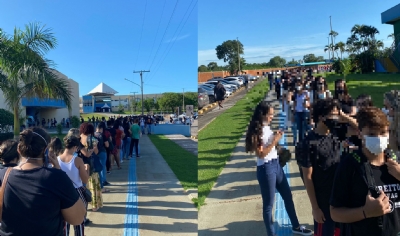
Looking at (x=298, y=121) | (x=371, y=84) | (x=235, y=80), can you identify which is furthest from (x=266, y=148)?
(x=298, y=121)

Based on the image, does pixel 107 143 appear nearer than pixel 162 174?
Yes

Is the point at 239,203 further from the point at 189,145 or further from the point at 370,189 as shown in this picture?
the point at 370,189

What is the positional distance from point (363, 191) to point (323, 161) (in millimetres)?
862

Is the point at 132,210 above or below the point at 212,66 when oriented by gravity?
below

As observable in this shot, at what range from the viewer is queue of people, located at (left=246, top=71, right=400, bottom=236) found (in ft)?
6.14

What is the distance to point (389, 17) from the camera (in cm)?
379

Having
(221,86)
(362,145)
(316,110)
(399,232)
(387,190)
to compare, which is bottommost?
(399,232)

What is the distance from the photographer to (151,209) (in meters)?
5.64

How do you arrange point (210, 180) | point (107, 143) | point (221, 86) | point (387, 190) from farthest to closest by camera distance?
1. point (107, 143)
2. point (210, 180)
3. point (221, 86)
4. point (387, 190)

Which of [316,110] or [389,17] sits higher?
[389,17]

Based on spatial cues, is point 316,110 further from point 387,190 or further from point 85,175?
point 85,175

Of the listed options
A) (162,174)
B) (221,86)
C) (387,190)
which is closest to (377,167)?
(387,190)

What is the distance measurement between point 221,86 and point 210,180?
1.53 m

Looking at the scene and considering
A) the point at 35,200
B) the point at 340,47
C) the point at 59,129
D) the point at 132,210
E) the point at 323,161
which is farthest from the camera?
the point at 59,129
